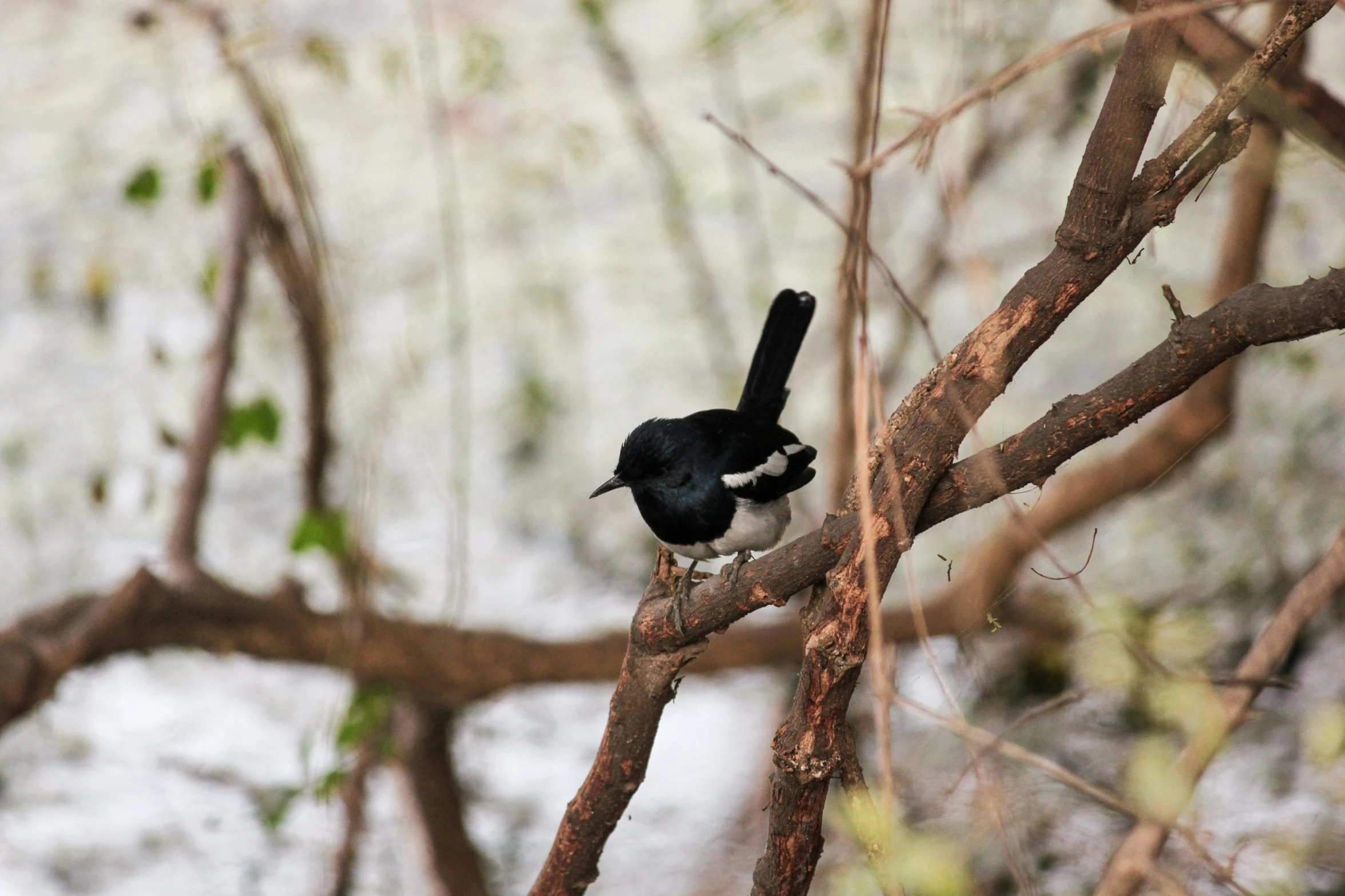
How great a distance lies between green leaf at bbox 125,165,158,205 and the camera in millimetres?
3252

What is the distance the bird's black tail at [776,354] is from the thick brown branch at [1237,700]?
1.17 meters

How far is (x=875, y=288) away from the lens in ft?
16.5

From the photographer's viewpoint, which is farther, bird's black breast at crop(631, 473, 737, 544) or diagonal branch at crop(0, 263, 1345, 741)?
bird's black breast at crop(631, 473, 737, 544)

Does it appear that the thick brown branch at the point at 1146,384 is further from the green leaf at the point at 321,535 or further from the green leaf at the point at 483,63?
the green leaf at the point at 483,63

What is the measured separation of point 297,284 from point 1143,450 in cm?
270

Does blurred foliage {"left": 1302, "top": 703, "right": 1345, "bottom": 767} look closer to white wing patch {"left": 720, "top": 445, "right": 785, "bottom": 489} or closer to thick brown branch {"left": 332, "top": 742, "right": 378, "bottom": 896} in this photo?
white wing patch {"left": 720, "top": 445, "right": 785, "bottom": 489}

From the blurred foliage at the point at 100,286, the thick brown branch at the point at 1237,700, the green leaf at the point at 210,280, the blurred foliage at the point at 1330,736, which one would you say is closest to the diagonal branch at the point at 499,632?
the thick brown branch at the point at 1237,700

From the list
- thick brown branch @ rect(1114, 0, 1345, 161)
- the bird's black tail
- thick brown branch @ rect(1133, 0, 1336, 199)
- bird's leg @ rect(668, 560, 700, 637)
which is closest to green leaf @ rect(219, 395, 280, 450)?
the bird's black tail

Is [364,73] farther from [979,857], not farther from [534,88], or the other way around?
[979,857]

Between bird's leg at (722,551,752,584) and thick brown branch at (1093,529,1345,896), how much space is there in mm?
625

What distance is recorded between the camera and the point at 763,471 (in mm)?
2510

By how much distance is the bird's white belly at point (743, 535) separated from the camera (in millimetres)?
2479

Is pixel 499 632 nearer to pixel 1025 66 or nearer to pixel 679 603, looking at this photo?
pixel 679 603

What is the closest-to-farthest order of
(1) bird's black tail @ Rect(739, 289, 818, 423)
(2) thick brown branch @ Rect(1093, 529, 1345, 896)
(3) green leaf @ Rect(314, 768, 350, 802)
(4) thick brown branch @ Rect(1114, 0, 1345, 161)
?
(2) thick brown branch @ Rect(1093, 529, 1345, 896), (4) thick brown branch @ Rect(1114, 0, 1345, 161), (1) bird's black tail @ Rect(739, 289, 818, 423), (3) green leaf @ Rect(314, 768, 350, 802)
